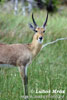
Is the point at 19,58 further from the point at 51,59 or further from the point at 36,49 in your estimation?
the point at 51,59

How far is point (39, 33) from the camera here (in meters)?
4.66

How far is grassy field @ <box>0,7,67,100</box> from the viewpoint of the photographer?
14.2ft

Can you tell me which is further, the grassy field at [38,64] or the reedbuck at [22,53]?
the reedbuck at [22,53]

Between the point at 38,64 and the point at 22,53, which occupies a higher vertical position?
the point at 22,53

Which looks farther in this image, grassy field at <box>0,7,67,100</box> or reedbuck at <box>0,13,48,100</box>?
reedbuck at <box>0,13,48,100</box>

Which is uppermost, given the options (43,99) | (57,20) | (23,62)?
(57,20)

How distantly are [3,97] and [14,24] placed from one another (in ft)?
17.4

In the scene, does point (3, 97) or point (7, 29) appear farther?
point (7, 29)

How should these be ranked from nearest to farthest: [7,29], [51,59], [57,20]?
[51,59]
[7,29]
[57,20]

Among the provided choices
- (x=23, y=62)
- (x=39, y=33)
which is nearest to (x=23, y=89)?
(x=23, y=62)

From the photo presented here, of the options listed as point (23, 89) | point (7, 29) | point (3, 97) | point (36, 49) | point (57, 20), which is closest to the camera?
point (3, 97)

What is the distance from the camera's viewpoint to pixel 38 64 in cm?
605

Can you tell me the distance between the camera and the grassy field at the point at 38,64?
14.2ft

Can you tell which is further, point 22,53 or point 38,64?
point 38,64
